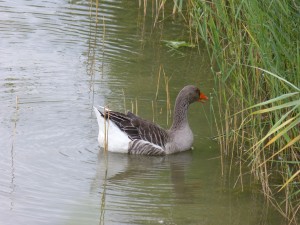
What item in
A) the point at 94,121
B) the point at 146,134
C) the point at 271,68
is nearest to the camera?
the point at 271,68

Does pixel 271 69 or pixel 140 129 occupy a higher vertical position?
pixel 271 69

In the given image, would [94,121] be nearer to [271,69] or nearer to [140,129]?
Result: [140,129]

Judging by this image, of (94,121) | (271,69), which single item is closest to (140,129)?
(94,121)

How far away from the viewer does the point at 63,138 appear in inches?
394

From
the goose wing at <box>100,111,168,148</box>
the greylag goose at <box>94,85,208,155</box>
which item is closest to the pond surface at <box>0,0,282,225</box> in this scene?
the greylag goose at <box>94,85,208,155</box>

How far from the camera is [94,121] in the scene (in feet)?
35.1

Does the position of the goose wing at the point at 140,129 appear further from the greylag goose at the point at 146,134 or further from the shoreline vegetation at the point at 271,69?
the shoreline vegetation at the point at 271,69

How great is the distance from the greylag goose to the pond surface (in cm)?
13

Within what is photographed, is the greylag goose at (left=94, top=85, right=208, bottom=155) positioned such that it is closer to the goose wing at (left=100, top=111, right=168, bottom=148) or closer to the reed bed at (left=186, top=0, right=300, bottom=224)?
the goose wing at (left=100, top=111, right=168, bottom=148)

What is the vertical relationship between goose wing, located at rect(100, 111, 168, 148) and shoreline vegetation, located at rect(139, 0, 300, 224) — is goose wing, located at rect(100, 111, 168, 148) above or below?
below

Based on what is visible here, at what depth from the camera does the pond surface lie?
821 cm

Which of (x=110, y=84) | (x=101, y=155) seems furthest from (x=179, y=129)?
(x=110, y=84)

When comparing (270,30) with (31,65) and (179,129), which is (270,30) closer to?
(179,129)

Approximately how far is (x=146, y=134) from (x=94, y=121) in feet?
2.67
